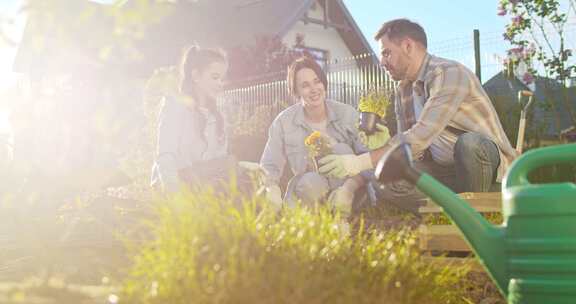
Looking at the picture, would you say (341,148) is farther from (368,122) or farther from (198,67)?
(198,67)

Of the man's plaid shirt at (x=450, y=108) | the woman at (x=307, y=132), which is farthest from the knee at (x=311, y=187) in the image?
the man's plaid shirt at (x=450, y=108)

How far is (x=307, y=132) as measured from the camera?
4.84m

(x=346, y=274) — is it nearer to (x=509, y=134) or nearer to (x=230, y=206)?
(x=230, y=206)

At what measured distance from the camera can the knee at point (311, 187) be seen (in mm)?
4379

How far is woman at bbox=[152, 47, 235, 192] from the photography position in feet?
13.7

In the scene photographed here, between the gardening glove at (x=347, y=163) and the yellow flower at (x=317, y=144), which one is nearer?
the gardening glove at (x=347, y=163)

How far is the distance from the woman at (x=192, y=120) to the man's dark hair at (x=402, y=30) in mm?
1040

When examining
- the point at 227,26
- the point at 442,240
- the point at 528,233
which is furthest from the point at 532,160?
the point at 227,26

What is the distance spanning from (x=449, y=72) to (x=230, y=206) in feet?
7.89

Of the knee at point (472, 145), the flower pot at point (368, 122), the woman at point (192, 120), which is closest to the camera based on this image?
the knee at point (472, 145)

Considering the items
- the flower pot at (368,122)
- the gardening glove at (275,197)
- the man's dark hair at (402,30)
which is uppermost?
the man's dark hair at (402,30)

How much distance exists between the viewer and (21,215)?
13.2ft

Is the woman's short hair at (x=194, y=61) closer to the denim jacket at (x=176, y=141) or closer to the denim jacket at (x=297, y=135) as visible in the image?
the denim jacket at (x=176, y=141)

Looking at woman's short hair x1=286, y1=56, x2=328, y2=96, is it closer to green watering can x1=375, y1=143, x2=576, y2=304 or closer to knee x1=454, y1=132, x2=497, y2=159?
knee x1=454, y1=132, x2=497, y2=159
